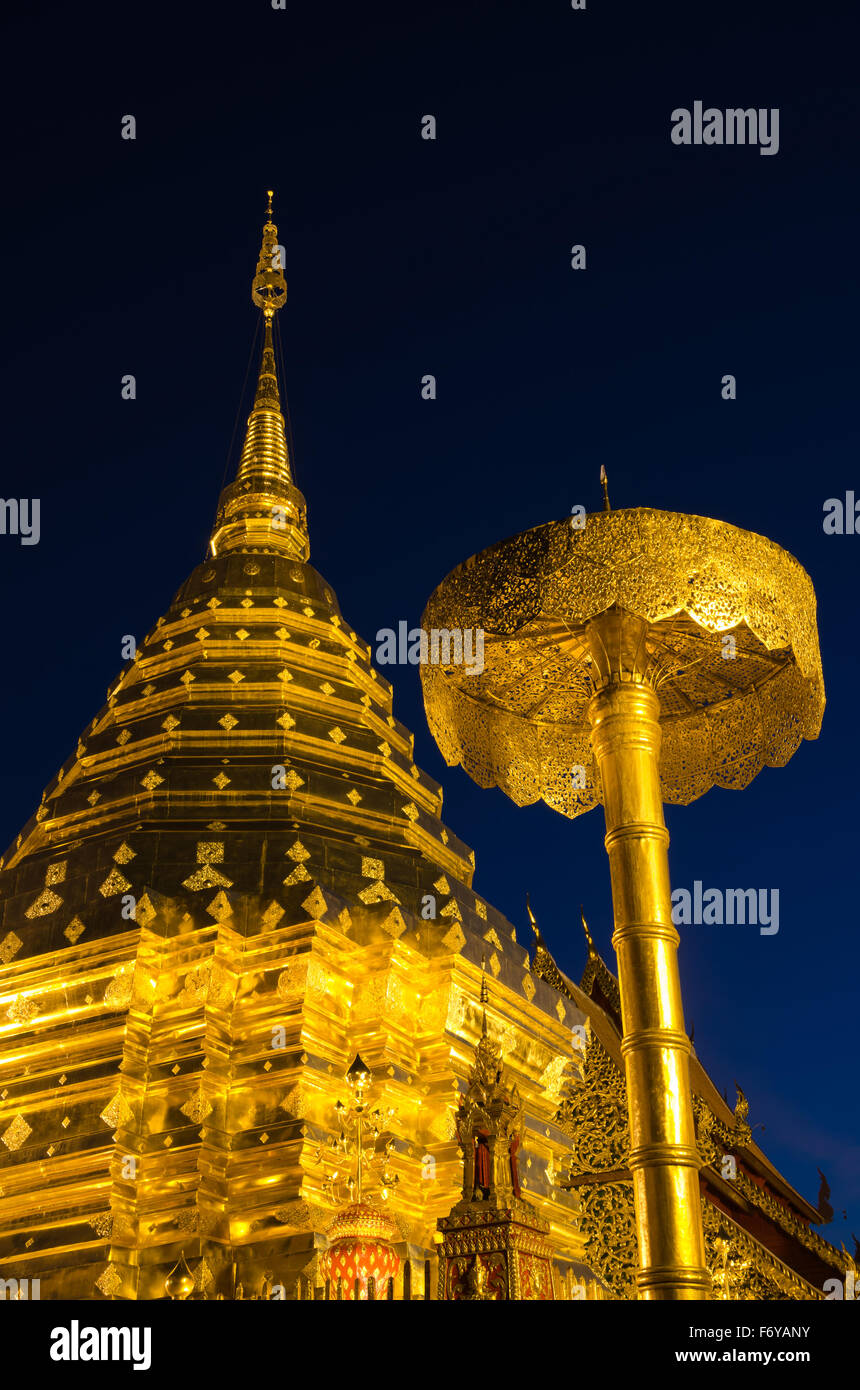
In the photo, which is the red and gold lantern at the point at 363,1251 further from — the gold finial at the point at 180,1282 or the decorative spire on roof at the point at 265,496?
the decorative spire on roof at the point at 265,496

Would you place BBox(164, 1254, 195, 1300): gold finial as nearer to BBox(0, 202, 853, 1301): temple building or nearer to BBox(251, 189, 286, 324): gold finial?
BBox(0, 202, 853, 1301): temple building

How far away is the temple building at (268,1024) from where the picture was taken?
10359mm

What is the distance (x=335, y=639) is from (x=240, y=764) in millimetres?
2886

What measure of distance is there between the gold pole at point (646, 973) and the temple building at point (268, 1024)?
830mm

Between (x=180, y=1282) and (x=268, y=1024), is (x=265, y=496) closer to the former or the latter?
(x=268, y=1024)

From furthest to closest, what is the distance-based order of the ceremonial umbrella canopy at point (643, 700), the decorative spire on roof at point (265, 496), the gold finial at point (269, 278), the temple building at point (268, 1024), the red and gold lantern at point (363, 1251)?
the gold finial at point (269, 278) < the decorative spire on roof at point (265, 496) < the temple building at point (268, 1024) < the red and gold lantern at point (363, 1251) < the ceremonial umbrella canopy at point (643, 700)

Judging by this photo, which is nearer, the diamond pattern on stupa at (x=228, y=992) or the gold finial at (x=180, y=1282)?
the gold finial at (x=180, y=1282)

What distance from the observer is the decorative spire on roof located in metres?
→ 18.4

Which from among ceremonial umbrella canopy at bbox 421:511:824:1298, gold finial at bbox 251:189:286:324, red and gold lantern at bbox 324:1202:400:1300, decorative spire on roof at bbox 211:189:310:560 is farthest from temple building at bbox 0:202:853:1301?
gold finial at bbox 251:189:286:324

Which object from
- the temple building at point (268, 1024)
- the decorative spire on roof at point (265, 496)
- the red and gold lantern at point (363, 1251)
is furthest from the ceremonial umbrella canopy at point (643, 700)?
the decorative spire on roof at point (265, 496)


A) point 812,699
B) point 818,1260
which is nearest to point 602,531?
point 812,699

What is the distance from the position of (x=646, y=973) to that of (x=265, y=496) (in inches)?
504

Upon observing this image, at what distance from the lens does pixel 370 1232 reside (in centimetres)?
751
